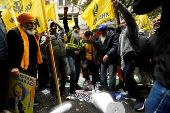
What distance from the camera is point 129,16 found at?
2.45 meters

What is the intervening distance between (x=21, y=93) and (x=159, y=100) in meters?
2.40

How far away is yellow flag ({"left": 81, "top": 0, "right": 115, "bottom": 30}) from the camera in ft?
13.5

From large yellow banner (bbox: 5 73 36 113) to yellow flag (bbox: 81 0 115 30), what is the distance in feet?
8.73

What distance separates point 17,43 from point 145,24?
18.5 feet

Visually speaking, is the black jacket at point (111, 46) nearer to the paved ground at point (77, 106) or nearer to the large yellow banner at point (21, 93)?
the paved ground at point (77, 106)

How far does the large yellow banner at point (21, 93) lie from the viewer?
8.03 feet

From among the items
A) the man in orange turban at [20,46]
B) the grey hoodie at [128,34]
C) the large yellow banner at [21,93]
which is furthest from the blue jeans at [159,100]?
the man in orange turban at [20,46]

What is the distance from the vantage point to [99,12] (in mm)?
4234

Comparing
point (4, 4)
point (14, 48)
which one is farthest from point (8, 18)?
point (14, 48)

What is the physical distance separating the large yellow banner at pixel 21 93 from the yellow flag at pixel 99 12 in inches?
105

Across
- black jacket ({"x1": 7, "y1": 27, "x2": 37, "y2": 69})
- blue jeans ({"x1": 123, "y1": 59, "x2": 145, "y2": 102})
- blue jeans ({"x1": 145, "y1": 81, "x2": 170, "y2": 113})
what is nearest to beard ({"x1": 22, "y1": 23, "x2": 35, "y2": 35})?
black jacket ({"x1": 7, "y1": 27, "x2": 37, "y2": 69})

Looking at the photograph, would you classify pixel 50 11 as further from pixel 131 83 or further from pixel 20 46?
pixel 131 83

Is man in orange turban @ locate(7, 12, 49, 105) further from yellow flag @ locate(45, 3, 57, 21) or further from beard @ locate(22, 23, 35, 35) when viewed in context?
yellow flag @ locate(45, 3, 57, 21)

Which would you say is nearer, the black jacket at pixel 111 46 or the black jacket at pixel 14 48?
the black jacket at pixel 14 48
